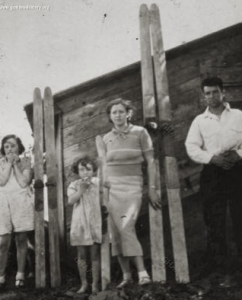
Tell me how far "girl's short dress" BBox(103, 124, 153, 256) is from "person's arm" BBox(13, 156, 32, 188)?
1.11 metres

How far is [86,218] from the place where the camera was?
5.34 metres

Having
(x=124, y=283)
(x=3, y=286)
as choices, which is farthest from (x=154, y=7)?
(x=3, y=286)

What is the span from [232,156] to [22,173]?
260cm

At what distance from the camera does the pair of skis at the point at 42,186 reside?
5.44 m

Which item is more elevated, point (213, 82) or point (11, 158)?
point (213, 82)

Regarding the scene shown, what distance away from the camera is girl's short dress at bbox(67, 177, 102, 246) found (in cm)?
522

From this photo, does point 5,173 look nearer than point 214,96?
No

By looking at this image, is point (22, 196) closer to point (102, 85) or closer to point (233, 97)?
point (102, 85)

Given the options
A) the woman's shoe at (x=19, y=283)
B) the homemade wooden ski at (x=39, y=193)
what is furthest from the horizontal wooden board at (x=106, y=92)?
the woman's shoe at (x=19, y=283)

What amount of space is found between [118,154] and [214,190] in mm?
1167

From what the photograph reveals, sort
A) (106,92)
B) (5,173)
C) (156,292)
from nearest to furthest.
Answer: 1. (156,292)
2. (5,173)
3. (106,92)

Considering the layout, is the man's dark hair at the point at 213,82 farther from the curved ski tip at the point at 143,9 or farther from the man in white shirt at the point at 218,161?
the curved ski tip at the point at 143,9

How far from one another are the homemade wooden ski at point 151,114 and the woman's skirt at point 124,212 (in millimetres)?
191

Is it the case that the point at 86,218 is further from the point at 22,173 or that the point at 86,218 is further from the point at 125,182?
the point at 22,173
